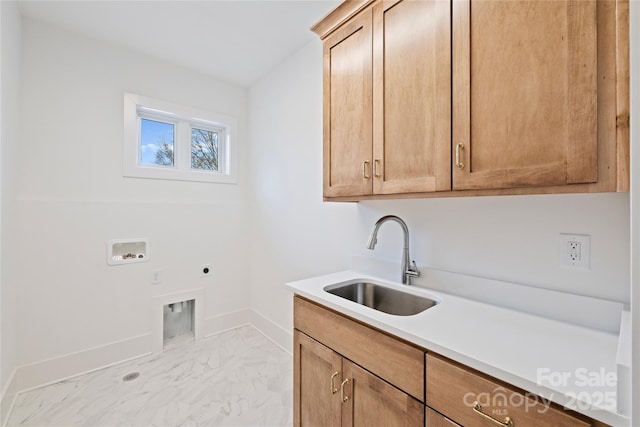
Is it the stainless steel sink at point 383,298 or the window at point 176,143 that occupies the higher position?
the window at point 176,143

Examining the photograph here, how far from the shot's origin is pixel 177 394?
1.87 m

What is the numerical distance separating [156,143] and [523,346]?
296 cm

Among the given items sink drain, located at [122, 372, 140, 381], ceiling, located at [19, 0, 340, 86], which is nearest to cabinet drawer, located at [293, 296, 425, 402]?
sink drain, located at [122, 372, 140, 381]

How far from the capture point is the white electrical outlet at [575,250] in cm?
100

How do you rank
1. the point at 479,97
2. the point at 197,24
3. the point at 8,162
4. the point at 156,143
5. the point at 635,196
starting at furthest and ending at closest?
the point at 156,143 < the point at 197,24 < the point at 8,162 < the point at 479,97 < the point at 635,196

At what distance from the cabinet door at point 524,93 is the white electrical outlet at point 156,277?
2.48 m

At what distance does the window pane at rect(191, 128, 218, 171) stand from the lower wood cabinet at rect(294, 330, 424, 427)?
6.95ft

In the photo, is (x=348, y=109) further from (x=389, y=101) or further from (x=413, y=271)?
(x=413, y=271)

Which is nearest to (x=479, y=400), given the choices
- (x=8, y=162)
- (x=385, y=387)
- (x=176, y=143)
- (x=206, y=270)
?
(x=385, y=387)

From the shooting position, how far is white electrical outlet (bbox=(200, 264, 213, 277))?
8.94 feet

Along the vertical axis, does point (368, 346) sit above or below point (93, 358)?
above

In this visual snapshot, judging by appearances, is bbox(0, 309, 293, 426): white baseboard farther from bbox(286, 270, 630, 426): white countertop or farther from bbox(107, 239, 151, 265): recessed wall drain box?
bbox(286, 270, 630, 426): white countertop

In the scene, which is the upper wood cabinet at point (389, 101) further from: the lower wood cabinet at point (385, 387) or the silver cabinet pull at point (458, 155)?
the lower wood cabinet at point (385, 387)

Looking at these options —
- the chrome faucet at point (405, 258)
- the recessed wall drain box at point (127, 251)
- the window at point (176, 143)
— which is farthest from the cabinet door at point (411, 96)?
the recessed wall drain box at point (127, 251)
